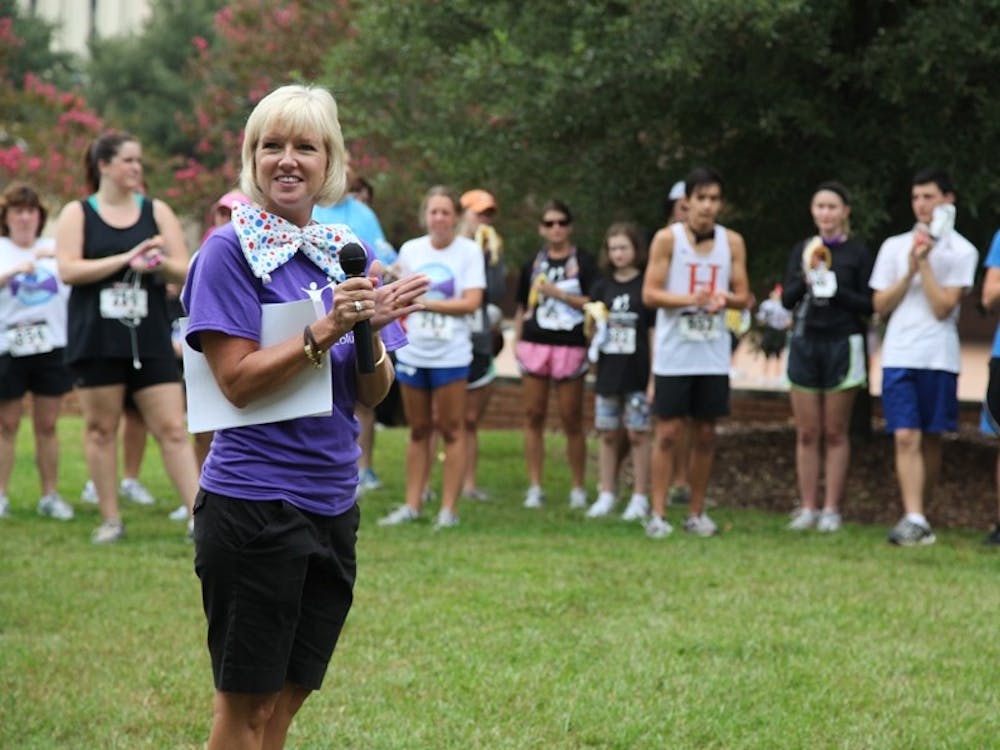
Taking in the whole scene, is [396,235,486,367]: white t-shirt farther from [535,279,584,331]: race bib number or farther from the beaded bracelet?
the beaded bracelet

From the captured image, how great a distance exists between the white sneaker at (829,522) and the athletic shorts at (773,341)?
10.8 feet

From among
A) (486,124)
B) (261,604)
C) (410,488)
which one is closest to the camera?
(261,604)

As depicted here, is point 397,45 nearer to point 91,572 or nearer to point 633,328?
point 633,328

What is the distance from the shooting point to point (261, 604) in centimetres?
357

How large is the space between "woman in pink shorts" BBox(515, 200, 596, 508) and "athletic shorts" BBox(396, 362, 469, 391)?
1.35 m

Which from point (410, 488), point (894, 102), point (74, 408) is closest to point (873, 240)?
point (894, 102)

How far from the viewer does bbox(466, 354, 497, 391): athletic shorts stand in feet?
34.9

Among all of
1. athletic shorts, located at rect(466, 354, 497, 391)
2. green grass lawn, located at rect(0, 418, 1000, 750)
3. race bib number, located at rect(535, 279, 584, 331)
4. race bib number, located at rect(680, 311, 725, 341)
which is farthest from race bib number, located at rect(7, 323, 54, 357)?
race bib number, located at rect(680, 311, 725, 341)

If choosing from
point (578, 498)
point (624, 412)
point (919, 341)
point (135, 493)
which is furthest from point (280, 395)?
point (135, 493)

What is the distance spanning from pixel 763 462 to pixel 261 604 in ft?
31.4

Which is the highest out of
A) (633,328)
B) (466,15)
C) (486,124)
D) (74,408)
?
(466,15)

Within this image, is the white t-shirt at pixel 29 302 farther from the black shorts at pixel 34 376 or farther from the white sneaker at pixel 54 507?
the white sneaker at pixel 54 507

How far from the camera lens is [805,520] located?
9742 millimetres

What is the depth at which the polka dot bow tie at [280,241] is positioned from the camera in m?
3.54
